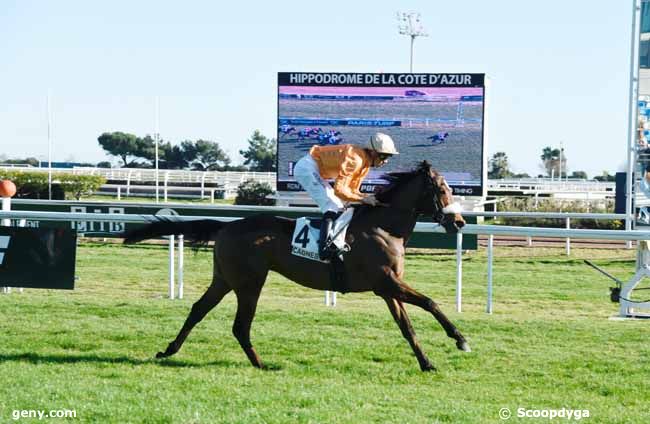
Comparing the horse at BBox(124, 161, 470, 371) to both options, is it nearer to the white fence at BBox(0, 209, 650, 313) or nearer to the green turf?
the green turf

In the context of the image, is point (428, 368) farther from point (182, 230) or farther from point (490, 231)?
point (490, 231)

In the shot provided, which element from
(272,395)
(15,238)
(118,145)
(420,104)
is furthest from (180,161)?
(272,395)

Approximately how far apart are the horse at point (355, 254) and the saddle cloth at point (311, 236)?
5cm

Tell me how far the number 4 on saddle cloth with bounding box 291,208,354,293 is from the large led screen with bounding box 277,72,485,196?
10.3 meters

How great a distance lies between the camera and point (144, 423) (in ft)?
15.3

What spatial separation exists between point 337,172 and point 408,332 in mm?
1167

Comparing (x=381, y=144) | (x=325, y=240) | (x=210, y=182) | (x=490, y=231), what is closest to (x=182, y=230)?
(x=325, y=240)

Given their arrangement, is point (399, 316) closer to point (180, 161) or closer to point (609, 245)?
point (609, 245)

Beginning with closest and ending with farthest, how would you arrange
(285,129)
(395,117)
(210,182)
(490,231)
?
(490,231), (395,117), (285,129), (210,182)

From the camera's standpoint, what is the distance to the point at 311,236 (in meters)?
6.34

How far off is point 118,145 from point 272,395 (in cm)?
5615

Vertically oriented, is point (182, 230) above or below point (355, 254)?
above

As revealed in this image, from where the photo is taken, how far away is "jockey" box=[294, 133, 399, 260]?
20.6ft

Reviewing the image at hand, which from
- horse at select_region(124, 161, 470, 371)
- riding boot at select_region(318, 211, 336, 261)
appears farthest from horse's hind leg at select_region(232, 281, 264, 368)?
riding boot at select_region(318, 211, 336, 261)
